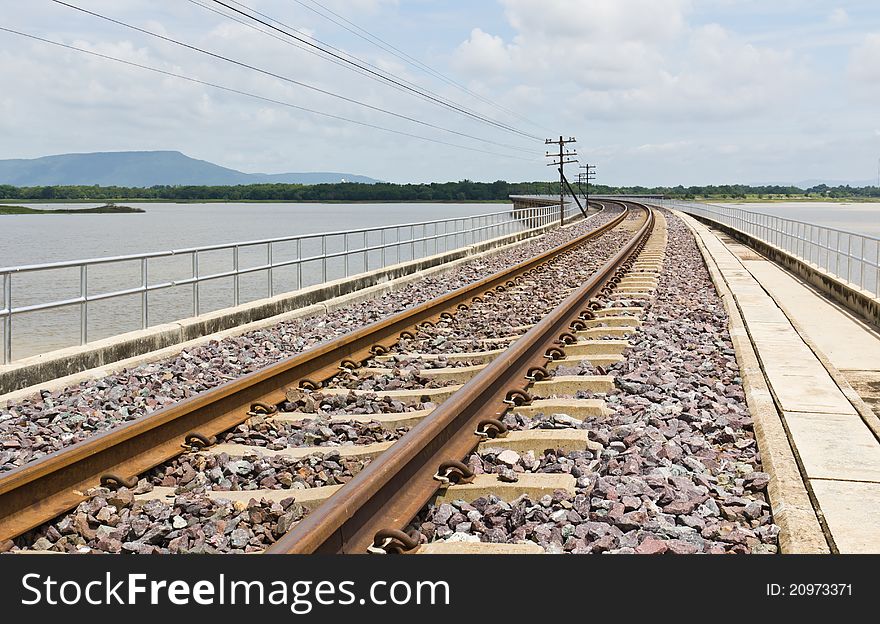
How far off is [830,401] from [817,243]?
1570 centimetres

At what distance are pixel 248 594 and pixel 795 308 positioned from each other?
14254mm

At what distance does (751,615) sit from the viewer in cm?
361

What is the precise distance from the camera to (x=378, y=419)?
24.1 ft

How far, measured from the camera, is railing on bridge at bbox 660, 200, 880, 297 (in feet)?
57.1

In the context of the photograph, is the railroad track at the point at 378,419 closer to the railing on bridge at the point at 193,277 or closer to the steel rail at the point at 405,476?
A: the steel rail at the point at 405,476

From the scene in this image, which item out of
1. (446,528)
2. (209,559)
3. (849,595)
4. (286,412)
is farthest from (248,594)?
(286,412)

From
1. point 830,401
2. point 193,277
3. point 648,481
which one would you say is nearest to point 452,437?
point 648,481

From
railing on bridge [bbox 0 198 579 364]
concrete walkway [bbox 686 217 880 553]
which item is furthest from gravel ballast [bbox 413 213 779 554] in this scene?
railing on bridge [bbox 0 198 579 364]

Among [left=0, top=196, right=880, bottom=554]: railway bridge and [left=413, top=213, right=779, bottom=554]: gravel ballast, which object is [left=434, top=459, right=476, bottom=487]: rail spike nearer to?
[left=0, top=196, right=880, bottom=554]: railway bridge

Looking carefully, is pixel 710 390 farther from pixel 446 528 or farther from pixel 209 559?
pixel 209 559

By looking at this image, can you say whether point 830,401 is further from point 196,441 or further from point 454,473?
point 196,441

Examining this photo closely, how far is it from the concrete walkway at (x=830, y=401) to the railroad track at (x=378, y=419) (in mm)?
1448

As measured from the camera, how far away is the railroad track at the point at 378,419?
5.09m

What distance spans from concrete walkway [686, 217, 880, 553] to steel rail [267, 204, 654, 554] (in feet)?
6.75
